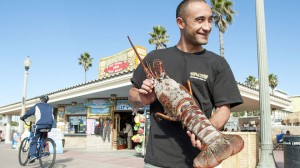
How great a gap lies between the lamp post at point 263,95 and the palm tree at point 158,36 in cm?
2800

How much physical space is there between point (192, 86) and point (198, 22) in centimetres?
48

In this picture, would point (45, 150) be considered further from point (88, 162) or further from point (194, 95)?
point (194, 95)

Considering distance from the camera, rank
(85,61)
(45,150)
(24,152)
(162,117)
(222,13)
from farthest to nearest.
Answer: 1. (85,61)
2. (222,13)
3. (24,152)
4. (45,150)
5. (162,117)

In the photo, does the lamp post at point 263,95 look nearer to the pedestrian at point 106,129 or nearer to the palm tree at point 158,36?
the pedestrian at point 106,129

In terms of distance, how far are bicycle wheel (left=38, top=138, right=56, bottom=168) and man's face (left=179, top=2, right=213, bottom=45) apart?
733cm

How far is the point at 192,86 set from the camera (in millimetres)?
2055

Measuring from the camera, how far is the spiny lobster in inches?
66.9

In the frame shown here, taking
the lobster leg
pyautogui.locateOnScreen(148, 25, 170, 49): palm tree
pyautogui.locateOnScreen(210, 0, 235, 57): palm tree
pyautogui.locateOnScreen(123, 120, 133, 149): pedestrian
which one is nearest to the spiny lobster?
the lobster leg

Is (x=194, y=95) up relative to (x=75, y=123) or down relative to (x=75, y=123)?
up

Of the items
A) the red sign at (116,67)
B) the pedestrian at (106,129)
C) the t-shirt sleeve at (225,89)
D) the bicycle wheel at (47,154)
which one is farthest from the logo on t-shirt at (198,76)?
the pedestrian at (106,129)

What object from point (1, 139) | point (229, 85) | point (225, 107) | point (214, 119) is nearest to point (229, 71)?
point (229, 85)

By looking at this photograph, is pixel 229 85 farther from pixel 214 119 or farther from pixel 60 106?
pixel 60 106

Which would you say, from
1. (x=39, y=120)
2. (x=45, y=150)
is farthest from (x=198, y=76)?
(x=45, y=150)

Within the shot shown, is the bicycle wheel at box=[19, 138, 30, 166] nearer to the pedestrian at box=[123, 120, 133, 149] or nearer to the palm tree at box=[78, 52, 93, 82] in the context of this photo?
the pedestrian at box=[123, 120, 133, 149]
